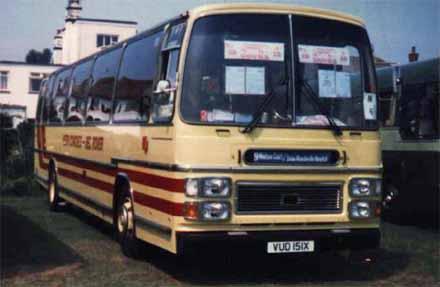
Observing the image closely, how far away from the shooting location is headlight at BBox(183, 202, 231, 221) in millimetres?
7871

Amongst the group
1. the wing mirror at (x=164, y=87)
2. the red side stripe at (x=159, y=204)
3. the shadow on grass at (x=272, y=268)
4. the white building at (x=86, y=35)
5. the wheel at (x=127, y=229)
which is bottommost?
the shadow on grass at (x=272, y=268)

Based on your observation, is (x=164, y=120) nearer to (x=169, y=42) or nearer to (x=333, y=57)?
(x=169, y=42)

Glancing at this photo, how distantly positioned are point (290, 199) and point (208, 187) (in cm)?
94

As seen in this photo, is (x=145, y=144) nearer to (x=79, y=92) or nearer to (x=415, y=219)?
(x=79, y=92)

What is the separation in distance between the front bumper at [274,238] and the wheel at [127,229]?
5.81 ft

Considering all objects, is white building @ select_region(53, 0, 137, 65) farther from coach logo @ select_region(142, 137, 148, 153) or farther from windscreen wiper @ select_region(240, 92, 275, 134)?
windscreen wiper @ select_region(240, 92, 275, 134)

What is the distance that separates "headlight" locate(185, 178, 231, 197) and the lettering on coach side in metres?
3.72

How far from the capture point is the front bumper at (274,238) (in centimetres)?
791

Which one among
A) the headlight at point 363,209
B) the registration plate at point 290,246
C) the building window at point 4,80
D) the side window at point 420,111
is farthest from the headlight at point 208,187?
the building window at point 4,80

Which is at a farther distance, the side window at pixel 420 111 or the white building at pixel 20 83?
the white building at pixel 20 83

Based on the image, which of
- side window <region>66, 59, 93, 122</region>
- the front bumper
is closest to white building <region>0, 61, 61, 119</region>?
side window <region>66, 59, 93, 122</region>

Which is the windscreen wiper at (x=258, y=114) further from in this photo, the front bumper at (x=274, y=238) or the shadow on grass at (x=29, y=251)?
the shadow on grass at (x=29, y=251)

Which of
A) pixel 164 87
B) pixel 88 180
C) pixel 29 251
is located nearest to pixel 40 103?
pixel 88 180

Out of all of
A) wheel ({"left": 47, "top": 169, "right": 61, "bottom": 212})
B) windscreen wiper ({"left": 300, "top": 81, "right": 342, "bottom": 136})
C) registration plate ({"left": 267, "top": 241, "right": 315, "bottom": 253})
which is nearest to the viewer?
registration plate ({"left": 267, "top": 241, "right": 315, "bottom": 253})
